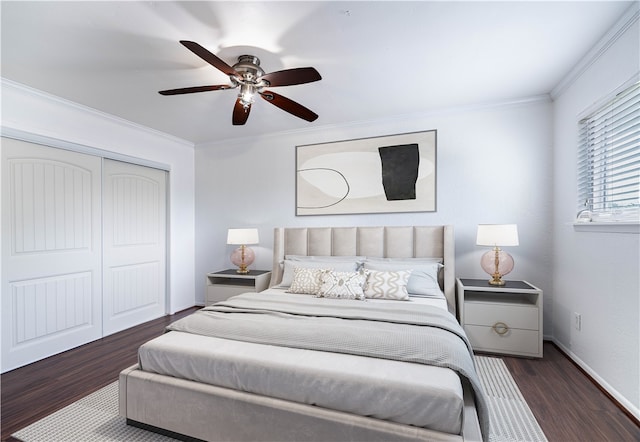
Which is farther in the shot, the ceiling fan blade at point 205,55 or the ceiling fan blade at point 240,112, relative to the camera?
the ceiling fan blade at point 240,112

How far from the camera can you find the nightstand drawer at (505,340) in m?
2.66

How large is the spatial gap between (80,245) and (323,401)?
3069mm

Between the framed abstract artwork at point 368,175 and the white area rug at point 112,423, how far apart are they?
6.33 feet

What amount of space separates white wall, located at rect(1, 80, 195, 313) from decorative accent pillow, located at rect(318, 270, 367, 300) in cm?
248

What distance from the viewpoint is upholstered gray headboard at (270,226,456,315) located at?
310 centimetres

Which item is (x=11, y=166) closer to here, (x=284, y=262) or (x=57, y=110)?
(x=57, y=110)

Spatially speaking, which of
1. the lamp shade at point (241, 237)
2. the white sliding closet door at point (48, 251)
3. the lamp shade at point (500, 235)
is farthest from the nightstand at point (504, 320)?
the white sliding closet door at point (48, 251)

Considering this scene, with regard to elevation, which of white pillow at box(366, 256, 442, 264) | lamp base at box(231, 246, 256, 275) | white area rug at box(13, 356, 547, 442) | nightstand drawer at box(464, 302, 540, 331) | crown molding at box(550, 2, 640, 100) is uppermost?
crown molding at box(550, 2, 640, 100)

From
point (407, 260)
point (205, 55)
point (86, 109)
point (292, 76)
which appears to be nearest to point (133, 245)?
point (86, 109)

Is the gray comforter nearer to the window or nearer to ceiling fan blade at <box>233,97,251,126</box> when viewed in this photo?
the window

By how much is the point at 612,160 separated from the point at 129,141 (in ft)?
15.2

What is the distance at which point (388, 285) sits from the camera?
2709 mm

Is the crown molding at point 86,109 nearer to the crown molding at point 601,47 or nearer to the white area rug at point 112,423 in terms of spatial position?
the white area rug at point 112,423

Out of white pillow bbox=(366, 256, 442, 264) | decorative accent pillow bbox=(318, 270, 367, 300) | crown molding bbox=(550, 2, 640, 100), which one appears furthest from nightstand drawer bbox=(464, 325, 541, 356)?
crown molding bbox=(550, 2, 640, 100)
